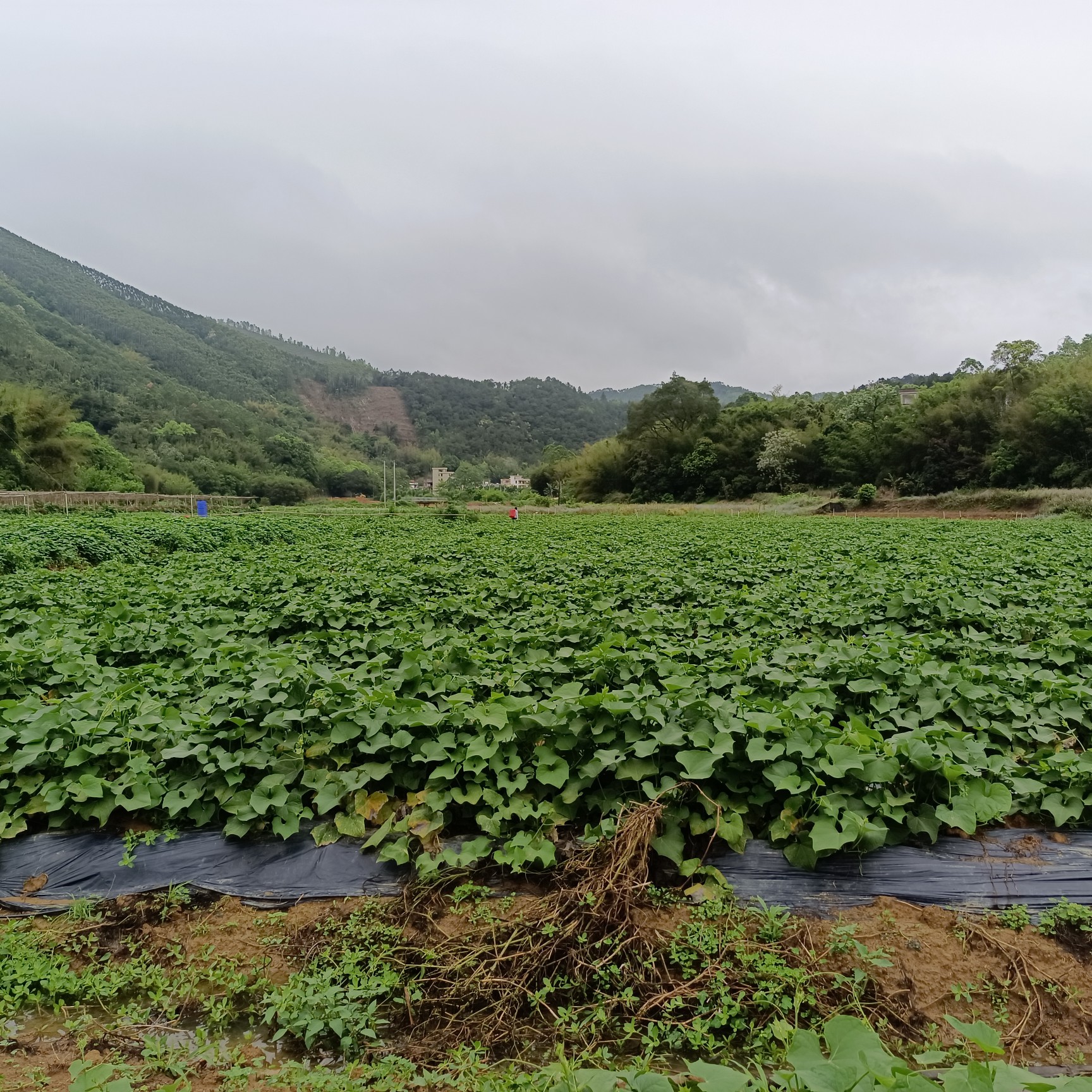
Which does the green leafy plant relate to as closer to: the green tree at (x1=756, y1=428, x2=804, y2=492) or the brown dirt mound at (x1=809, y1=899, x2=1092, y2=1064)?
the brown dirt mound at (x1=809, y1=899, x2=1092, y2=1064)

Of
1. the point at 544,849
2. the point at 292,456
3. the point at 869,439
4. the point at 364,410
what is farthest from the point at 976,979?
the point at 364,410

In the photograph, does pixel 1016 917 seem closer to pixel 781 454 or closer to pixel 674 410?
pixel 781 454

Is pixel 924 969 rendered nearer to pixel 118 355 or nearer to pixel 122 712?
pixel 122 712

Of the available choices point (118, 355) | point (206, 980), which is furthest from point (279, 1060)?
point (118, 355)

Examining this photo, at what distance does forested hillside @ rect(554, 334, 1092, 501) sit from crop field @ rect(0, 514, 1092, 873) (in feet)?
126

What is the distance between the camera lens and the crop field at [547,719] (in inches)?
128

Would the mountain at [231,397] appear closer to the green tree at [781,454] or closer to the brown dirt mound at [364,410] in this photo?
the brown dirt mound at [364,410]

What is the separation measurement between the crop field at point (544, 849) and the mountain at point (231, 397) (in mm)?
68552

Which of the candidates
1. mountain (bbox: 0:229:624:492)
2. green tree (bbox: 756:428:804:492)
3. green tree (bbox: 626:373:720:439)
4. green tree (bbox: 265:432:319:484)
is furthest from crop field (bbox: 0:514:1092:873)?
green tree (bbox: 265:432:319:484)

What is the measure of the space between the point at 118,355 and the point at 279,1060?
109421mm

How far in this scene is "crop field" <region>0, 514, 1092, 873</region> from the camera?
3240 mm

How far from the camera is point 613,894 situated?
2.84 metres

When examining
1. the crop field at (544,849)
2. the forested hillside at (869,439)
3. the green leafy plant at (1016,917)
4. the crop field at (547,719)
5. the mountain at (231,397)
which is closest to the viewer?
the crop field at (544,849)

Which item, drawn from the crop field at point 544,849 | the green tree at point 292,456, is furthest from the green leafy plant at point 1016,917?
the green tree at point 292,456
